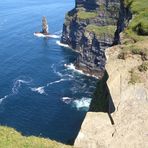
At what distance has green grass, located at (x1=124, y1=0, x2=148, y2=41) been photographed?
62.0 m

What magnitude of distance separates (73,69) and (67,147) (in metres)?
164

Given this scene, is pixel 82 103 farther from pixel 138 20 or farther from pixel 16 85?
pixel 138 20

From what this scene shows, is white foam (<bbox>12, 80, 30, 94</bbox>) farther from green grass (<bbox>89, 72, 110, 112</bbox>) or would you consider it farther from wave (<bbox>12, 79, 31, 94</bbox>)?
green grass (<bbox>89, 72, 110, 112</bbox>)

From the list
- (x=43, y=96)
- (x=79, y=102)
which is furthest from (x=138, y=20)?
(x=43, y=96)

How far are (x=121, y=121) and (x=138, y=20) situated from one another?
3676 cm

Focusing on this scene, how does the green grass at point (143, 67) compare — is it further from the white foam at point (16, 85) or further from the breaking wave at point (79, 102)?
the white foam at point (16, 85)

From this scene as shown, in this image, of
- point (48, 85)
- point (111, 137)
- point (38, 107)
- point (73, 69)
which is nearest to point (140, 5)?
point (111, 137)

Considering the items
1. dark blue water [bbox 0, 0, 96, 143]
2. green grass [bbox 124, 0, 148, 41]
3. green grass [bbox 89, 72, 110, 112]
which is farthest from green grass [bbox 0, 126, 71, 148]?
dark blue water [bbox 0, 0, 96, 143]

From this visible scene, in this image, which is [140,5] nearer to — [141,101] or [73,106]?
[141,101]

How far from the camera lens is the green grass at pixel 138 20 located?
61978 millimetres

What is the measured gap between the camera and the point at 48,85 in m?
164

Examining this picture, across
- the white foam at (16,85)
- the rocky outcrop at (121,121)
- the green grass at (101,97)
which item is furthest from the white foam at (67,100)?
the rocky outcrop at (121,121)

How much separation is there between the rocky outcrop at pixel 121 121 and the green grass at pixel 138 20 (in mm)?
17732

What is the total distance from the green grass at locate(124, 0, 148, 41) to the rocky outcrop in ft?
58.2
